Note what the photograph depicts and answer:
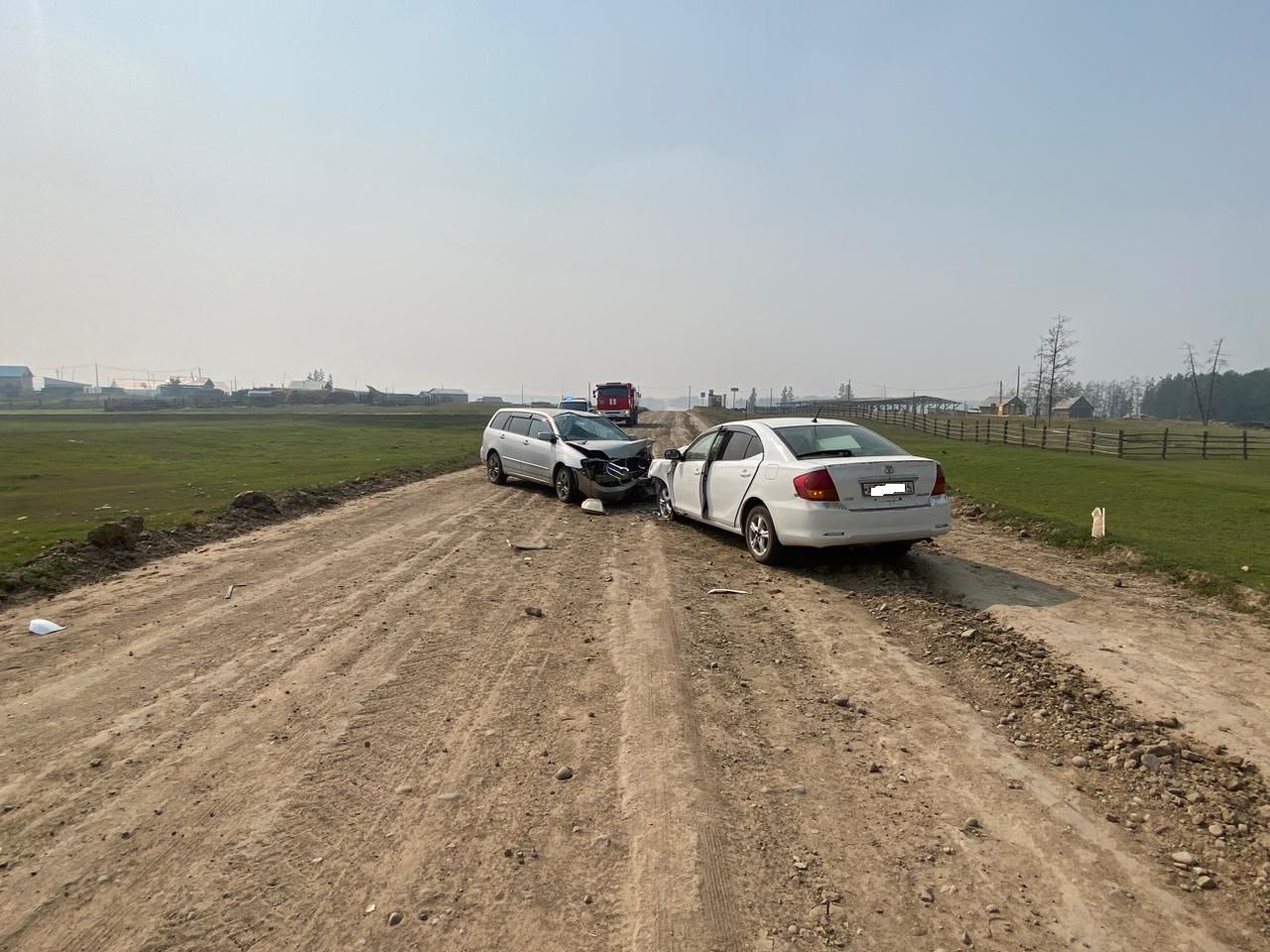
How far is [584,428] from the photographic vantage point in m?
13.4

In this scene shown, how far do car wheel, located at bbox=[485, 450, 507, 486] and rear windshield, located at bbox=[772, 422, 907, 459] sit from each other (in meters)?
7.99

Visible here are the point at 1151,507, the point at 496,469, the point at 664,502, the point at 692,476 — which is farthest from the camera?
the point at 496,469

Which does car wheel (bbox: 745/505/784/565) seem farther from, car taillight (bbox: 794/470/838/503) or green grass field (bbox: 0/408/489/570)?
green grass field (bbox: 0/408/489/570)

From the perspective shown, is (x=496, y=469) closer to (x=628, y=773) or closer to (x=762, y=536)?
(x=762, y=536)

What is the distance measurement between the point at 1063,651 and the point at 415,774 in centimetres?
444

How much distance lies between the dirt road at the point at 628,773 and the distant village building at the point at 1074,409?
111529 millimetres

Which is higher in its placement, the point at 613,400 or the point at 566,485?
the point at 613,400

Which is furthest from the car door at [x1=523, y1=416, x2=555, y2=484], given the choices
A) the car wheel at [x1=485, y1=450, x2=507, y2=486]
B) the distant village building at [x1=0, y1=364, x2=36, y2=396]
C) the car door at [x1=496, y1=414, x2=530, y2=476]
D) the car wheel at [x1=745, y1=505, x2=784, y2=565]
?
the distant village building at [x1=0, y1=364, x2=36, y2=396]

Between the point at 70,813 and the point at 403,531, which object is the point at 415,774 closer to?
the point at 70,813

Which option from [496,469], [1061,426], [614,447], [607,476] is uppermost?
[1061,426]

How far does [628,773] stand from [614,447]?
930cm

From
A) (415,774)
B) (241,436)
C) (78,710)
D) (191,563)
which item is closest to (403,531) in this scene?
(191,563)

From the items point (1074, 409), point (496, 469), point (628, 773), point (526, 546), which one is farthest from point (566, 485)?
point (1074, 409)

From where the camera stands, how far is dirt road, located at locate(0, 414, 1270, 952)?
2.53m
